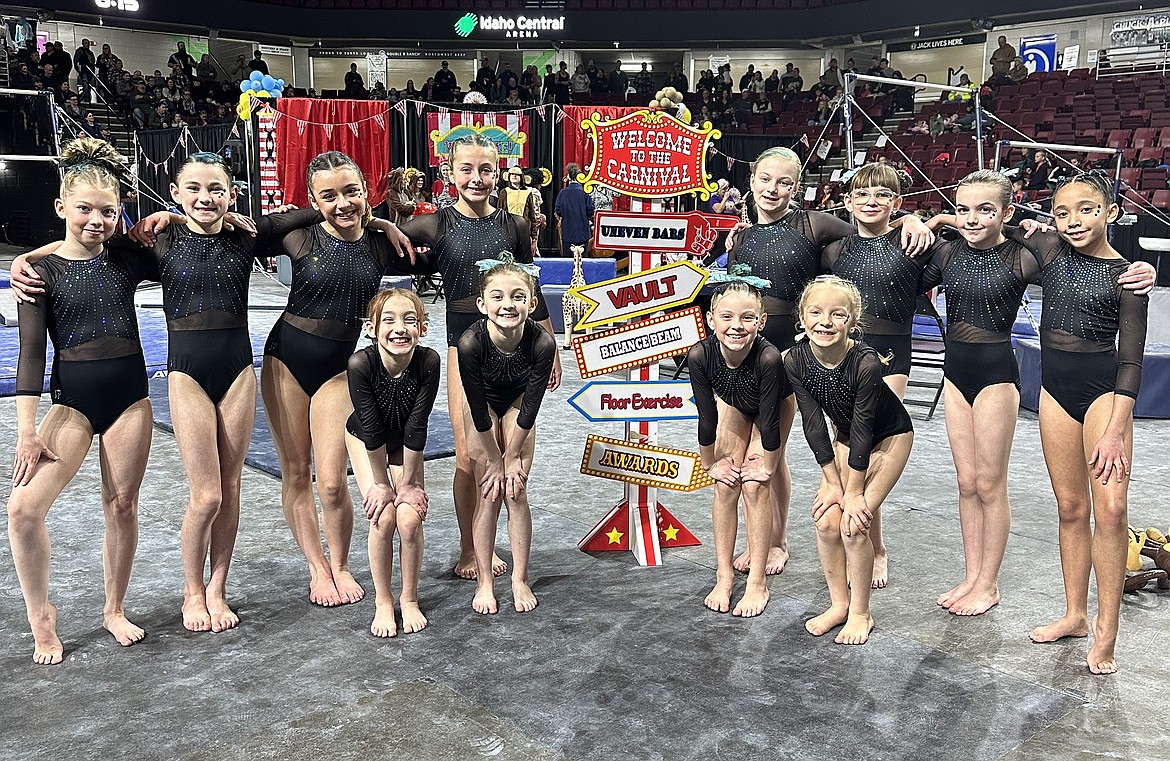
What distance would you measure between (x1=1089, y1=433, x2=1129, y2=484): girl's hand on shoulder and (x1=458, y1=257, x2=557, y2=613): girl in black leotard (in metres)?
1.59

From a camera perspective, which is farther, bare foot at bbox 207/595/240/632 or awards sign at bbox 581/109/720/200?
awards sign at bbox 581/109/720/200

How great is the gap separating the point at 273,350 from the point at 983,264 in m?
2.22

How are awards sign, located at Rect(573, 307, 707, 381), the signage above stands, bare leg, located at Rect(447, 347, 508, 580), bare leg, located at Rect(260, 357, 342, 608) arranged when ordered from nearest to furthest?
bare leg, located at Rect(260, 357, 342, 608), bare leg, located at Rect(447, 347, 508, 580), awards sign, located at Rect(573, 307, 707, 381), the signage above stands

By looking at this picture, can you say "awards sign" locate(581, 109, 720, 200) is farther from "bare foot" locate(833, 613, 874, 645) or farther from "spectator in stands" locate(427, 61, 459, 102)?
"spectator in stands" locate(427, 61, 459, 102)

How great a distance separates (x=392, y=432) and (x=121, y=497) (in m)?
0.79

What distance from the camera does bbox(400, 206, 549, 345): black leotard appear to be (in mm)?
3352

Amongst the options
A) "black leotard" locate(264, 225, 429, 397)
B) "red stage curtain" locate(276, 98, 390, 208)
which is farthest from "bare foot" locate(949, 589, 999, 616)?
"red stage curtain" locate(276, 98, 390, 208)

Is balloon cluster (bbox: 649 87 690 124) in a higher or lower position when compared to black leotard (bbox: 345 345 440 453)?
higher

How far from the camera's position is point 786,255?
337 centimetres

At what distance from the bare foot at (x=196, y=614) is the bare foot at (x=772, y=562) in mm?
1802

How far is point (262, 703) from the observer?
2.60 metres

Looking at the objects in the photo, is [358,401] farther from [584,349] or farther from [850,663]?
[850,663]

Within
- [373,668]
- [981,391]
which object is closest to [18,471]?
[373,668]

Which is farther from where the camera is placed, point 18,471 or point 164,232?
point 164,232
